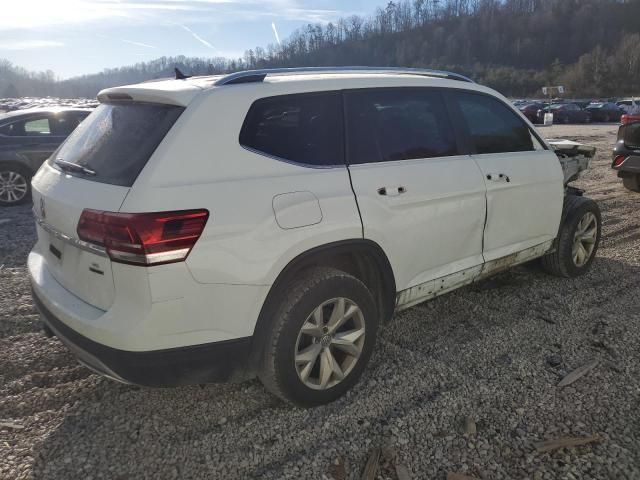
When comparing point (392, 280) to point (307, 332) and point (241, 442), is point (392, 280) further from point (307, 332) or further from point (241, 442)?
point (241, 442)

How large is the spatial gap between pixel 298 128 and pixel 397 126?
75cm

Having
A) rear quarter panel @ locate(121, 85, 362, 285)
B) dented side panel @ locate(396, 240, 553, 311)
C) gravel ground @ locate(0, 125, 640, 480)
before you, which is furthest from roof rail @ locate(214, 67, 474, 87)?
gravel ground @ locate(0, 125, 640, 480)

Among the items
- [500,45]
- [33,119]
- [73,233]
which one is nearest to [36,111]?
[33,119]

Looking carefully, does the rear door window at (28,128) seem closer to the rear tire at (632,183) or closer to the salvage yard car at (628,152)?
the salvage yard car at (628,152)

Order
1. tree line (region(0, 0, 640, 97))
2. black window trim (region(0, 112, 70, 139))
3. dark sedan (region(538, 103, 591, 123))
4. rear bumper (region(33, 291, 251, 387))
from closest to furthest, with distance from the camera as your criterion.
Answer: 1. rear bumper (region(33, 291, 251, 387))
2. black window trim (region(0, 112, 70, 139))
3. dark sedan (region(538, 103, 591, 123))
4. tree line (region(0, 0, 640, 97))

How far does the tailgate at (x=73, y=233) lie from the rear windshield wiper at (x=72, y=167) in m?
0.04

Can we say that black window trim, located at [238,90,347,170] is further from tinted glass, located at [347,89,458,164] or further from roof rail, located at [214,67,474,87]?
roof rail, located at [214,67,474,87]

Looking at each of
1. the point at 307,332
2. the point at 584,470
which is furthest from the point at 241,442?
the point at 584,470

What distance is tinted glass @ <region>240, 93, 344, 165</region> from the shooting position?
2.56 m

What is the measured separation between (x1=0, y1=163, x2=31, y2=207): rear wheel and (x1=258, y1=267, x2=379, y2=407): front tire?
24.2 feet

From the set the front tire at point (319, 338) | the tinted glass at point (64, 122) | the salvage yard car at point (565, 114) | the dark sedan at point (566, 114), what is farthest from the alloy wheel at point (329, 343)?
the dark sedan at point (566, 114)

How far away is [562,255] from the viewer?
4.50 meters

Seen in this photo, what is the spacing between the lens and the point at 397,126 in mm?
3172

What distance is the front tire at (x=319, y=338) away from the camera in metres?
2.58
